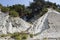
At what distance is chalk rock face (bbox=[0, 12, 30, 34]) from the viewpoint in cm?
2525

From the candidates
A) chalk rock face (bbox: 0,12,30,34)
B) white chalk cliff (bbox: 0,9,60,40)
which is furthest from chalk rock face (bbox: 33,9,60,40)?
chalk rock face (bbox: 0,12,30,34)

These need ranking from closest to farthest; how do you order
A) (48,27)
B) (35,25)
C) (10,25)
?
(48,27) < (10,25) < (35,25)

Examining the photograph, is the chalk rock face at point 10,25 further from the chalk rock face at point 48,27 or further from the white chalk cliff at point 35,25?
the chalk rock face at point 48,27

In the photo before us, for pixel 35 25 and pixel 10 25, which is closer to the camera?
pixel 10 25

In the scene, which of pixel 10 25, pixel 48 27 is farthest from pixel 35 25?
pixel 10 25

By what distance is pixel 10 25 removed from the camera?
85.9ft

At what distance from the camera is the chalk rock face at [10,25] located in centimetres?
2525

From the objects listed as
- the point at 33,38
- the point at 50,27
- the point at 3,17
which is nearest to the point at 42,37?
the point at 33,38

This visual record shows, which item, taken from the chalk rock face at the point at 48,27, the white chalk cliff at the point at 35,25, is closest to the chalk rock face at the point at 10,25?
the white chalk cliff at the point at 35,25

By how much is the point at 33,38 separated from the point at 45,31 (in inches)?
132

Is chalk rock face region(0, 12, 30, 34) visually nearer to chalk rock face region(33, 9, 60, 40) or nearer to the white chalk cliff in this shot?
the white chalk cliff

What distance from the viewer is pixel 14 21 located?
2736 centimetres

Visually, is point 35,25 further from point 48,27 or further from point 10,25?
point 10,25

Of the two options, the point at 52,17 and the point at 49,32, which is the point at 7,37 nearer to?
the point at 49,32
